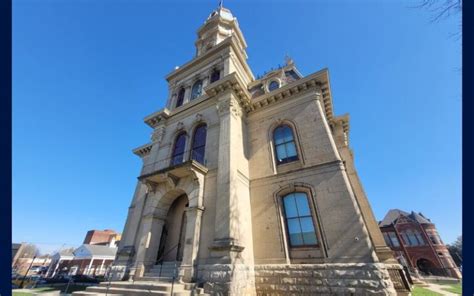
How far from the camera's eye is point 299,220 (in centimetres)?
930

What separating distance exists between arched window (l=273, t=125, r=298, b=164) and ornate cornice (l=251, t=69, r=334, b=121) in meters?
2.03

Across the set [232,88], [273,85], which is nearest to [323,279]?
[232,88]

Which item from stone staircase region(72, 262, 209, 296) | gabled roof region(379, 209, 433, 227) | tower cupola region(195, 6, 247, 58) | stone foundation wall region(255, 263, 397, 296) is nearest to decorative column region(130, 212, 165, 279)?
stone staircase region(72, 262, 209, 296)

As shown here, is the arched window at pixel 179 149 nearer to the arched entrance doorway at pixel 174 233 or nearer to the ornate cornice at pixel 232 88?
the arched entrance doorway at pixel 174 233

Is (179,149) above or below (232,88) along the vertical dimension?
below

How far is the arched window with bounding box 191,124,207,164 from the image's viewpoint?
40.0 ft

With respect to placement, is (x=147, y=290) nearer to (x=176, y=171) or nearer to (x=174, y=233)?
(x=174, y=233)

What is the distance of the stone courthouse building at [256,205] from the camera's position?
763 centimetres

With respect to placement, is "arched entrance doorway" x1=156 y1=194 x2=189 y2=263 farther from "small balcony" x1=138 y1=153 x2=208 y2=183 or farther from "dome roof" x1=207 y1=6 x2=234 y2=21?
"dome roof" x1=207 y1=6 x2=234 y2=21

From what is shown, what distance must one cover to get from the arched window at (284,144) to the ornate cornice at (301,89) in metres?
2.03

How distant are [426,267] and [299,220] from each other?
45.6 metres

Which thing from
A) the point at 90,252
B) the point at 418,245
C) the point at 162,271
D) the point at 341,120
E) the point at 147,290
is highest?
the point at 341,120
